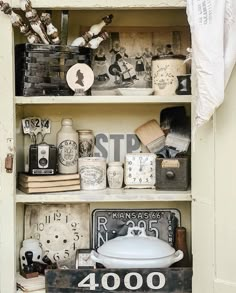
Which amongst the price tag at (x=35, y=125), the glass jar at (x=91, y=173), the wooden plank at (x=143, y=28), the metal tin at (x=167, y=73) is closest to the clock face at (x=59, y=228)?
the glass jar at (x=91, y=173)

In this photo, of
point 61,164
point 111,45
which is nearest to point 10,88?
point 61,164

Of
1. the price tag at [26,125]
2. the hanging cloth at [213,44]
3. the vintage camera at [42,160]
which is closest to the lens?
the hanging cloth at [213,44]

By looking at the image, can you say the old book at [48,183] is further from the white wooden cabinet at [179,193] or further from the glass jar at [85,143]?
the glass jar at [85,143]

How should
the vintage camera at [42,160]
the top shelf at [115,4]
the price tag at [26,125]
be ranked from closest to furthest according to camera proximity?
the top shelf at [115,4] → the vintage camera at [42,160] → the price tag at [26,125]

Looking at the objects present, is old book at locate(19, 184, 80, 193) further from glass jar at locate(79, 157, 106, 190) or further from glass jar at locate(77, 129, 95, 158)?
glass jar at locate(77, 129, 95, 158)

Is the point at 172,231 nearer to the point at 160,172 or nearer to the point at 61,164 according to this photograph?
the point at 160,172

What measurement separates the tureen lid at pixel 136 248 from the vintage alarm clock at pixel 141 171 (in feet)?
0.72

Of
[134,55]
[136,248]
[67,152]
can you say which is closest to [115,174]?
[67,152]

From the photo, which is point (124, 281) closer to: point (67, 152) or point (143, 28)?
point (67, 152)

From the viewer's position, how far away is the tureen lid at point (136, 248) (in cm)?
177

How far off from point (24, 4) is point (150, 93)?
1.89 feet

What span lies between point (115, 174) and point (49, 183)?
0.27 meters

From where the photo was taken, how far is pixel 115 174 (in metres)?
1.94

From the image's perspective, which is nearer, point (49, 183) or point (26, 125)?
point (49, 183)
